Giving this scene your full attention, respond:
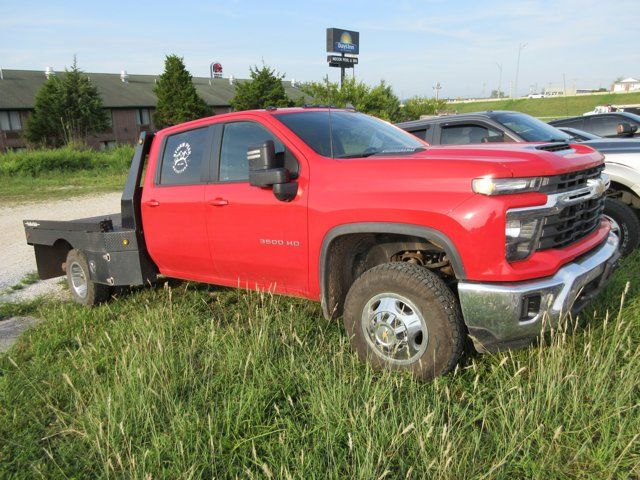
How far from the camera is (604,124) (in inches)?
376

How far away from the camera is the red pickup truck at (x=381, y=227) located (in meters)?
2.85

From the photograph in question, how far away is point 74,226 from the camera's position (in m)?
5.36

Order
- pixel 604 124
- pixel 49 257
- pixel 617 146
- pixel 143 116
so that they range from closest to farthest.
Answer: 1. pixel 617 146
2. pixel 49 257
3. pixel 604 124
4. pixel 143 116

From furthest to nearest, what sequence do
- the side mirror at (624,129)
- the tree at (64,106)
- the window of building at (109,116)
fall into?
the window of building at (109,116) → the tree at (64,106) → the side mirror at (624,129)

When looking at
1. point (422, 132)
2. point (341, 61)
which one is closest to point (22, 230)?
point (422, 132)

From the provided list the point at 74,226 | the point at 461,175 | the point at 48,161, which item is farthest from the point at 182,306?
the point at 48,161

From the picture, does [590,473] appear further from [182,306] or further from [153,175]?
[153,175]

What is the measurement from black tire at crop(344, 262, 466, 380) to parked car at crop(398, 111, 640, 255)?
2.69 metres

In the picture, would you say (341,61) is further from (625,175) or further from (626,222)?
(626,222)

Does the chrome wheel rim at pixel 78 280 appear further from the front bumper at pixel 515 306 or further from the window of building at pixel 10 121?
the window of building at pixel 10 121

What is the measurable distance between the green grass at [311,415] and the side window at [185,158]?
152cm

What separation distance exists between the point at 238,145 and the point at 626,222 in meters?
4.11

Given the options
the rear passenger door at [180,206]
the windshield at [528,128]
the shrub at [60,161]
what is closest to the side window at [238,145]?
the rear passenger door at [180,206]

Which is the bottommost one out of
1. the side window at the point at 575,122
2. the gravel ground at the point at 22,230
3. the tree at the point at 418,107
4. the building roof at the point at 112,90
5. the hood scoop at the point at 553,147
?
the gravel ground at the point at 22,230
